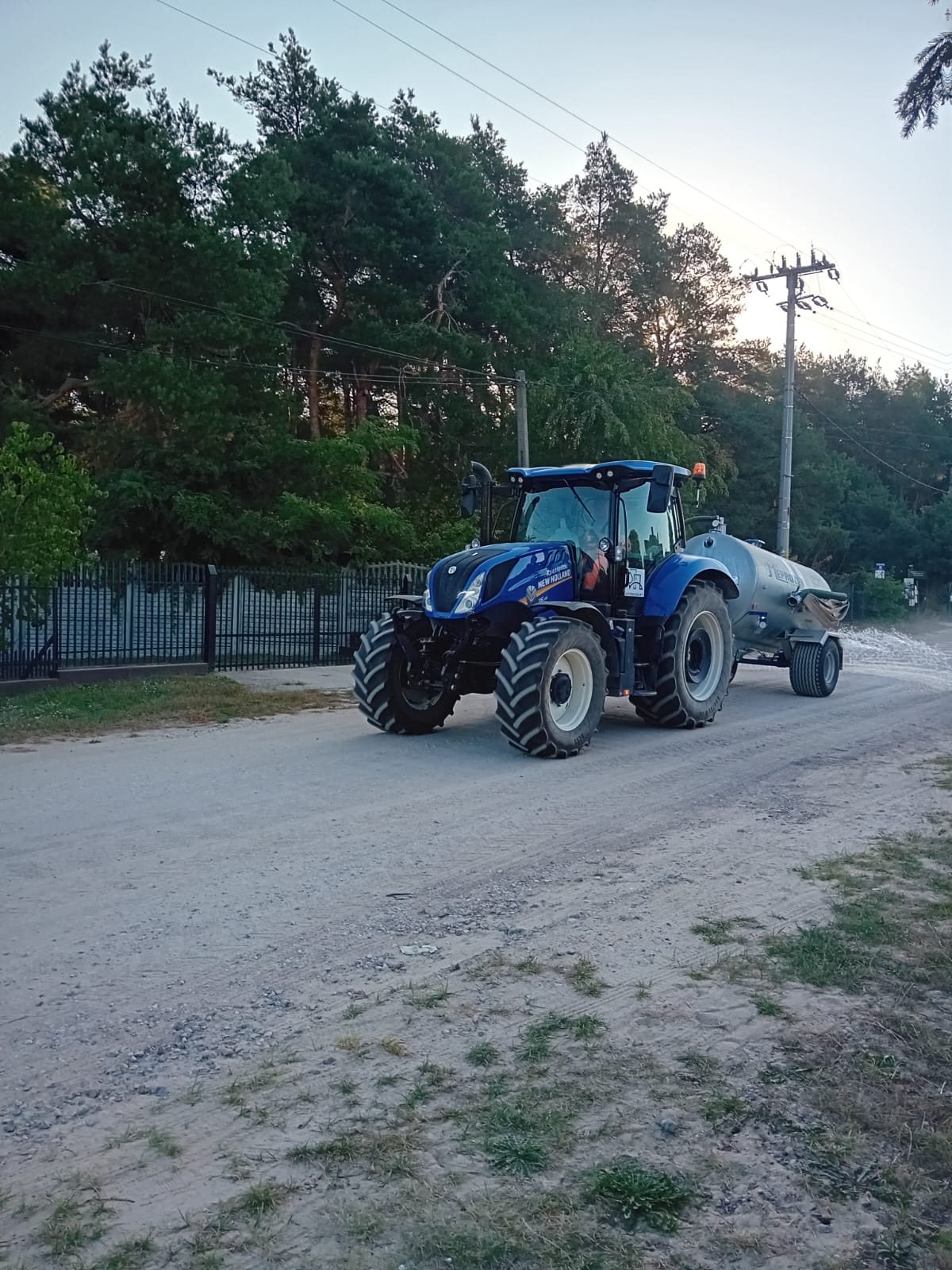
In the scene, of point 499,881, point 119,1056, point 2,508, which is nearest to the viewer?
point 119,1056

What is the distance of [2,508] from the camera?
1507 cm

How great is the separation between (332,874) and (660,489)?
21.9ft

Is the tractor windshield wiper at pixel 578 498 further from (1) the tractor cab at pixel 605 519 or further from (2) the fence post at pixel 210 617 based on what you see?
(2) the fence post at pixel 210 617

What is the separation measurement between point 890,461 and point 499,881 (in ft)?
218

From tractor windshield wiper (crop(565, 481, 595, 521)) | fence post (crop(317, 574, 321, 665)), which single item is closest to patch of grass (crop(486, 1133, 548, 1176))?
tractor windshield wiper (crop(565, 481, 595, 521))

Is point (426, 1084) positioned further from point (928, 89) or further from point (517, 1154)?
point (928, 89)

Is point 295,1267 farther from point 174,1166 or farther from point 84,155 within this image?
point 84,155

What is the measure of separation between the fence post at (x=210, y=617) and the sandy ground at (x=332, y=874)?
6760 millimetres

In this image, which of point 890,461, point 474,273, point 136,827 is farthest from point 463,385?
point 890,461

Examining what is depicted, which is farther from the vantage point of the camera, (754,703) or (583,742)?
(754,703)

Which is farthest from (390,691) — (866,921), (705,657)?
(866,921)

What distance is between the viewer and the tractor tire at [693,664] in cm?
1202

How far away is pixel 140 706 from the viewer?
13969 mm

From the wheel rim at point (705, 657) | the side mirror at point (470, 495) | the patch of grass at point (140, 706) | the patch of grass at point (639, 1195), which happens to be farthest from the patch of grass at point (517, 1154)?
the wheel rim at point (705, 657)
